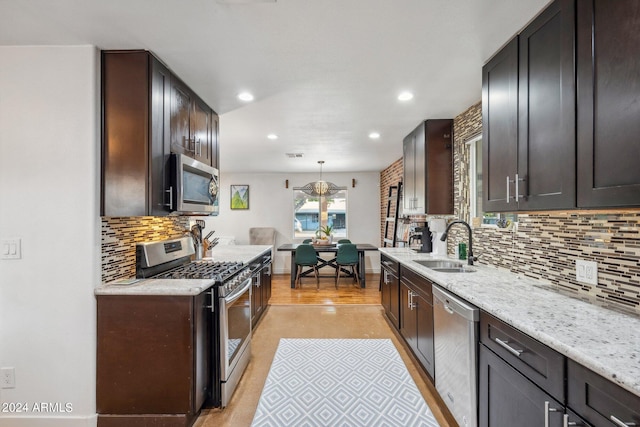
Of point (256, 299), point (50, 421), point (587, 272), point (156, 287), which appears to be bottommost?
point (50, 421)

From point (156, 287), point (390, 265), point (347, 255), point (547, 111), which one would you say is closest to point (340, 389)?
point (390, 265)

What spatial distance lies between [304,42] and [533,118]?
4.39 ft

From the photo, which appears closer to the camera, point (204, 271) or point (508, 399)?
point (508, 399)

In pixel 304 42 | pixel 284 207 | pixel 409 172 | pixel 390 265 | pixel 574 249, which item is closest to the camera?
pixel 574 249

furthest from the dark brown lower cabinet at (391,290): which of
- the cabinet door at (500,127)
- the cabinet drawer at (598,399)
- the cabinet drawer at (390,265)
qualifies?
the cabinet drawer at (598,399)

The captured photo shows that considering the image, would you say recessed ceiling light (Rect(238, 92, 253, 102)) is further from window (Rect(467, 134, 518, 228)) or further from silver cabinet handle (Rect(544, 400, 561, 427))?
silver cabinet handle (Rect(544, 400, 561, 427))

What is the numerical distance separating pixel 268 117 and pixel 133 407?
8.75ft

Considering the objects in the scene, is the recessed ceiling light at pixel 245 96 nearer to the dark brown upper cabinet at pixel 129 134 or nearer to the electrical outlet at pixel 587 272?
the dark brown upper cabinet at pixel 129 134

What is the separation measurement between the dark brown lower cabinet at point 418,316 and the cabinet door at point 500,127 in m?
0.80

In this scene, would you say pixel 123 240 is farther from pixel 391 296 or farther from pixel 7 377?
pixel 391 296

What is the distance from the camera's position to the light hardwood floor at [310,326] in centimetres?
206

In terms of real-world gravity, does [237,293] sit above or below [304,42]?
below

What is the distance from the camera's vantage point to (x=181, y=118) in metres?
2.33

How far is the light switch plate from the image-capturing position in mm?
1824
